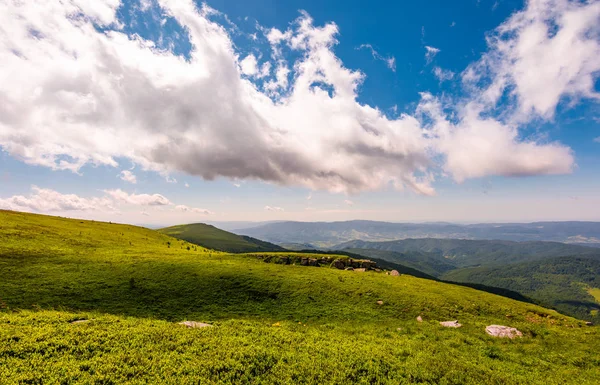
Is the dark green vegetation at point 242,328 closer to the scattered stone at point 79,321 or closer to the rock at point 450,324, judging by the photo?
the scattered stone at point 79,321

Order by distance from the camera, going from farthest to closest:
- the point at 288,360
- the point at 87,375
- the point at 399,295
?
the point at 399,295, the point at 288,360, the point at 87,375

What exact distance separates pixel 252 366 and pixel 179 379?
341cm

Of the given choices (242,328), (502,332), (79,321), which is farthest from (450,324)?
(79,321)

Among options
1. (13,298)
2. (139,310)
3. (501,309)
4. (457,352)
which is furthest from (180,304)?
(501,309)

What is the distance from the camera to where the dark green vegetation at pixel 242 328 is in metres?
12.2

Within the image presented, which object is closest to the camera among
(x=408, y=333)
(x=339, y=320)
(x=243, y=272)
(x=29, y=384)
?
(x=29, y=384)

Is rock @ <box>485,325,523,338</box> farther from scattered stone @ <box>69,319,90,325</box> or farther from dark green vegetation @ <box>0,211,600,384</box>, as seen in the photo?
scattered stone @ <box>69,319,90,325</box>

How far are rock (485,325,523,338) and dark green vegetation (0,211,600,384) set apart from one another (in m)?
0.75

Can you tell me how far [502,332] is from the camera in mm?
23094

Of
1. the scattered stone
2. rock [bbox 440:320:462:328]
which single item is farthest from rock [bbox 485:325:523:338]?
the scattered stone

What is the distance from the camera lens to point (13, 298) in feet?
68.7

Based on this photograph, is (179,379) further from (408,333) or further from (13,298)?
(13,298)

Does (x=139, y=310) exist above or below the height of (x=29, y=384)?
below

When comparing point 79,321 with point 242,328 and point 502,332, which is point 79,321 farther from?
point 502,332
